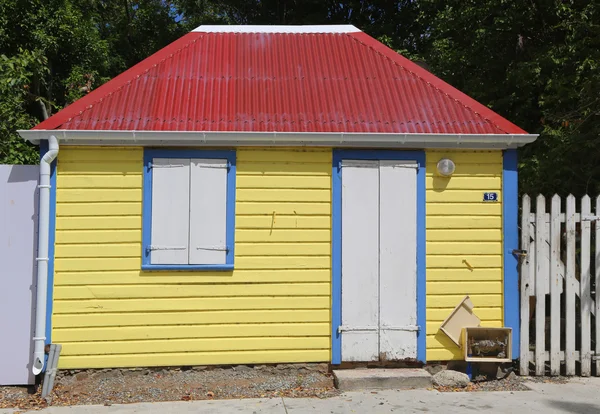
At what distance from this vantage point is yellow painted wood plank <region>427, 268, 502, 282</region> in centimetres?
627

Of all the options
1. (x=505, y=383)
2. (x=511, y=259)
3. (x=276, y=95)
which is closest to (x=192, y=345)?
(x=276, y=95)

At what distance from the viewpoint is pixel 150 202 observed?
600 cm

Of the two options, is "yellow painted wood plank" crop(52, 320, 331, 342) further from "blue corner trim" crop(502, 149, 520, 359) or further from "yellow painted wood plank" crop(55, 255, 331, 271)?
"blue corner trim" crop(502, 149, 520, 359)

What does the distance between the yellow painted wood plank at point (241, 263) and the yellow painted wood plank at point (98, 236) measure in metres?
0.19

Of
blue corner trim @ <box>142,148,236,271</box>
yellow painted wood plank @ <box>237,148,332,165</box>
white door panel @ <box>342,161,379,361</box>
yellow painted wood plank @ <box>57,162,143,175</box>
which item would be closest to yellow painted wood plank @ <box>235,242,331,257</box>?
blue corner trim @ <box>142,148,236,271</box>

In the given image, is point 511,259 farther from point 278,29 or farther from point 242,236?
point 278,29

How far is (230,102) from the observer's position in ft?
21.2

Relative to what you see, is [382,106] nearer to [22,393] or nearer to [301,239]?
[301,239]

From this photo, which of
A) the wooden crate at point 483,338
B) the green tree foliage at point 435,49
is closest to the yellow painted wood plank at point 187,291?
the wooden crate at point 483,338

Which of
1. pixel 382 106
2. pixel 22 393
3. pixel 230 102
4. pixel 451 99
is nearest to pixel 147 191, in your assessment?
pixel 230 102

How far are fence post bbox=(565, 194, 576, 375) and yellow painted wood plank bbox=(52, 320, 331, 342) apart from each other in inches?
108

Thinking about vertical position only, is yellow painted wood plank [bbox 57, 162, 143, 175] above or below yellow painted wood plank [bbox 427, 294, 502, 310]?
above

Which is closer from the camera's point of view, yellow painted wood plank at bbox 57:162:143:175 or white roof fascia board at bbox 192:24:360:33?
yellow painted wood plank at bbox 57:162:143:175

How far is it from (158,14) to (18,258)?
16.5 m
